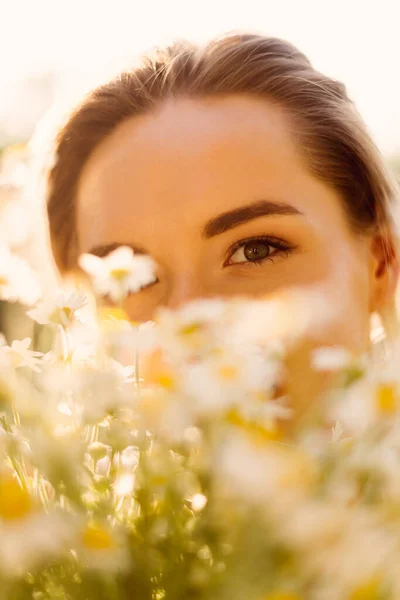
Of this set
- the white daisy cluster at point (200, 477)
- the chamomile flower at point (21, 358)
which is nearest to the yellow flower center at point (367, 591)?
the white daisy cluster at point (200, 477)

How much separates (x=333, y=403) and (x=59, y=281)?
3.52 feet

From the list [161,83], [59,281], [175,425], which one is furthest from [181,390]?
[59,281]

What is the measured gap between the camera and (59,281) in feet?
4.21

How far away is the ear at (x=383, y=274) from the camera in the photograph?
3.31ft

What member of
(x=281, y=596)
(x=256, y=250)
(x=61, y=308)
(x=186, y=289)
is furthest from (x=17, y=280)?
(x=256, y=250)

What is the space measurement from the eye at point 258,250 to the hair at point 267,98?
0.12m

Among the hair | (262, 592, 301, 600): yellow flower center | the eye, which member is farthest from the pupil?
(262, 592, 301, 600): yellow flower center

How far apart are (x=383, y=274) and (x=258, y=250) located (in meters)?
0.23

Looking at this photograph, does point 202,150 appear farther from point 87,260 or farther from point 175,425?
point 175,425

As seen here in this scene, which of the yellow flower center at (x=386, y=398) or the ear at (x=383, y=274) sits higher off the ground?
the yellow flower center at (x=386, y=398)

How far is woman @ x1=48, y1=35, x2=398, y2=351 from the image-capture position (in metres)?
0.84

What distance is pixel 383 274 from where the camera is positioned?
1.02 m

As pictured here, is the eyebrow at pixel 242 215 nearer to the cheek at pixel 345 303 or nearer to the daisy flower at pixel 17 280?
the cheek at pixel 345 303

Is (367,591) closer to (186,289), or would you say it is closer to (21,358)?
(21,358)
